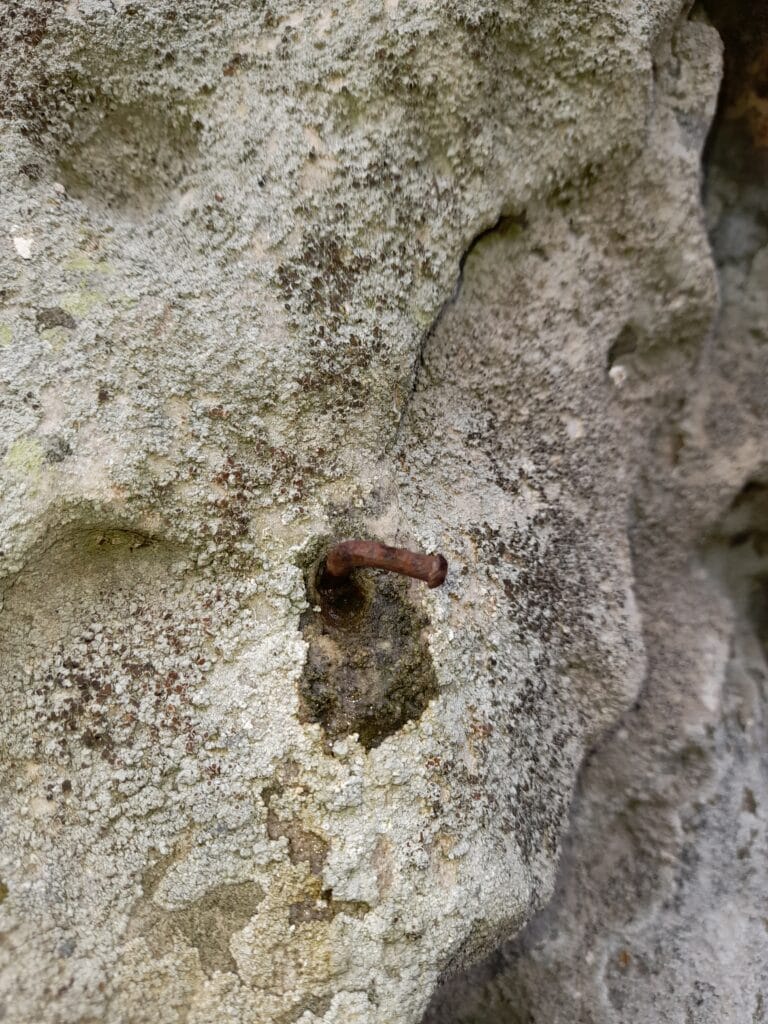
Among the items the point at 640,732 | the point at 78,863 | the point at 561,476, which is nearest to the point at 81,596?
the point at 78,863

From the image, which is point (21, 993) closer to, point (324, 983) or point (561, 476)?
point (324, 983)

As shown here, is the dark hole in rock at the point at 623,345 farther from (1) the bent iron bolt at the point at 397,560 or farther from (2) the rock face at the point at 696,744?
(1) the bent iron bolt at the point at 397,560

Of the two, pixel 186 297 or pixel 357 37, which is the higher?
pixel 357 37

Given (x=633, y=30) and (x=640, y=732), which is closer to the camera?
(x=633, y=30)

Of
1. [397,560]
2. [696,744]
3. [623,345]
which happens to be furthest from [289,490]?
[696,744]

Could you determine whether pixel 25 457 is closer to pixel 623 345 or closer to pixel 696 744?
pixel 623 345

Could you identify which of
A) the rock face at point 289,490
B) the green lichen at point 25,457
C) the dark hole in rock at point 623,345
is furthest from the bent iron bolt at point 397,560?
the dark hole in rock at point 623,345
